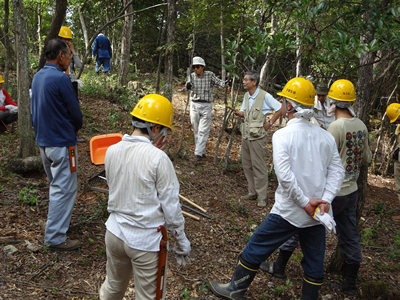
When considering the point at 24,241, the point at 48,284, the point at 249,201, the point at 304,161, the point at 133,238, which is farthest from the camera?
the point at 249,201

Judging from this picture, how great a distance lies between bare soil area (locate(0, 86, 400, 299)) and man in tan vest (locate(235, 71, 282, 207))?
1.49ft

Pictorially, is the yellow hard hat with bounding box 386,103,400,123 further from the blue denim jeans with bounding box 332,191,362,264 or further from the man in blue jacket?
the man in blue jacket

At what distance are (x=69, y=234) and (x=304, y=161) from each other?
9.21 ft

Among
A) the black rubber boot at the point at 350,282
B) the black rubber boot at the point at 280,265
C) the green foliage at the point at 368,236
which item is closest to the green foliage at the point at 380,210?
the green foliage at the point at 368,236

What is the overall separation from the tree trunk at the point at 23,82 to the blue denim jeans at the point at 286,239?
377 centimetres

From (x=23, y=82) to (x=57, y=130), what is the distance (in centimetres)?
181

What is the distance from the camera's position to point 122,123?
8.21 m

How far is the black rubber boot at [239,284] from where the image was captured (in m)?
3.15

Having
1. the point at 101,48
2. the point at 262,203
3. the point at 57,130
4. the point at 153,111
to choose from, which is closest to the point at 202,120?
the point at 262,203

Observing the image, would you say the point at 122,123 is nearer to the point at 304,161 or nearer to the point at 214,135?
the point at 214,135

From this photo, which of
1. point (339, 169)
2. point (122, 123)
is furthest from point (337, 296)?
point (122, 123)

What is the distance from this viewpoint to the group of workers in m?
2.23

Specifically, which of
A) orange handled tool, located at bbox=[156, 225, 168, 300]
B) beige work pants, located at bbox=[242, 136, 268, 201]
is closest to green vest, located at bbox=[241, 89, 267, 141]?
beige work pants, located at bbox=[242, 136, 268, 201]

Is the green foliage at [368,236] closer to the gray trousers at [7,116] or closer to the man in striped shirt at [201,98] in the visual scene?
the man in striped shirt at [201,98]
